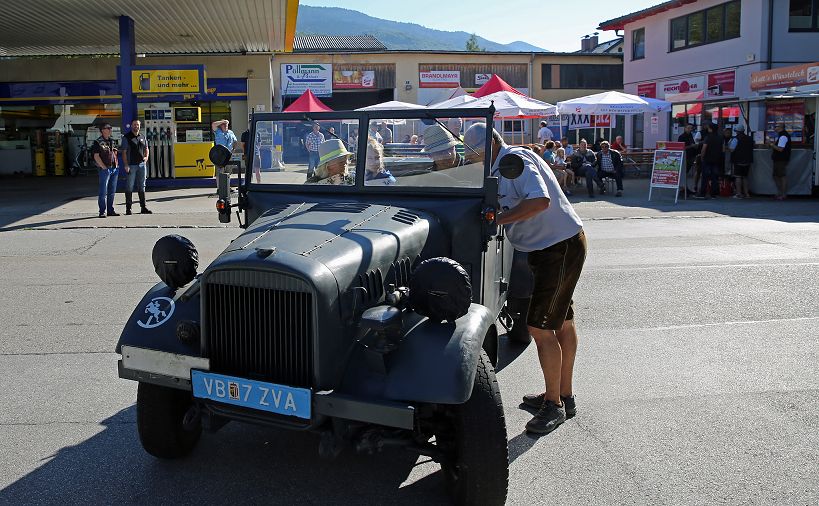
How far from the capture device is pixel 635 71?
33.2m

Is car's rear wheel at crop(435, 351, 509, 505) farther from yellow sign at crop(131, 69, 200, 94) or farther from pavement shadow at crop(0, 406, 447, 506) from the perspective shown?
yellow sign at crop(131, 69, 200, 94)

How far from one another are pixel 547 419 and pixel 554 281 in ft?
2.67

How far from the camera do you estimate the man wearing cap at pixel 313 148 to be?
4840 mm

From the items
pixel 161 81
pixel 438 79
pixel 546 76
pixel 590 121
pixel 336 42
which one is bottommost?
pixel 590 121

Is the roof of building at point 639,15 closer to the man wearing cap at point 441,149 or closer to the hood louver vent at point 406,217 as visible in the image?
the man wearing cap at point 441,149

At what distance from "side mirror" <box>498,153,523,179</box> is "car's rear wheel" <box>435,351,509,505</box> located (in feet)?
3.85

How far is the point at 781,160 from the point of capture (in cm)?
1808

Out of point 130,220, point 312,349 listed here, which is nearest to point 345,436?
point 312,349

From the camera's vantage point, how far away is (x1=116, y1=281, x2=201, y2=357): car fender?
11.8 ft

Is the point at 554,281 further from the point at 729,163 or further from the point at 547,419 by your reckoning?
the point at 729,163

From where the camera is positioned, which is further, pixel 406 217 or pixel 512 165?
pixel 406 217

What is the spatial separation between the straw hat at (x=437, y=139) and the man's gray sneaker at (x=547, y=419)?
1.68 metres

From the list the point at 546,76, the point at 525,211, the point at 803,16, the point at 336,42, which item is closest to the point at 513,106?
the point at 803,16

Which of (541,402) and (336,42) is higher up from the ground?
(336,42)
